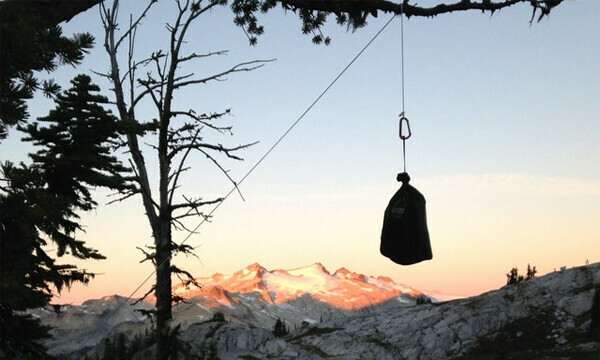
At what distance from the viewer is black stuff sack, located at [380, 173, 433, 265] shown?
351 inches

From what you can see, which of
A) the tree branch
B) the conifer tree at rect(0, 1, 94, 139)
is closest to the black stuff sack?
the tree branch

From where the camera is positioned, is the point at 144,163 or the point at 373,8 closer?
the point at 373,8

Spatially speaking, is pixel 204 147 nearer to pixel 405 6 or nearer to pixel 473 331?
pixel 405 6

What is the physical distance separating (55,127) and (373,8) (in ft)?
60.9

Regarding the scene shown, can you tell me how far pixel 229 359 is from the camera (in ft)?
239

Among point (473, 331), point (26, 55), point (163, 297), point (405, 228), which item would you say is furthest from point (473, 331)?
point (26, 55)

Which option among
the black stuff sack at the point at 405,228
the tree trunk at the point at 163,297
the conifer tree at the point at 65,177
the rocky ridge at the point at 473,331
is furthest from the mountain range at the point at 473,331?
the black stuff sack at the point at 405,228

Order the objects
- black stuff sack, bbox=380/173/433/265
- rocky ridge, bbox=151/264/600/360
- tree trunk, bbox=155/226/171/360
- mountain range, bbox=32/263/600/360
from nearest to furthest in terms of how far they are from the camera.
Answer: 1. black stuff sack, bbox=380/173/433/265
2. tree trunk, bbox=155/226/171/360
3. mountain range, bbox=32/263/600/360
4. rocky ridge, bbox=151/264/600/360

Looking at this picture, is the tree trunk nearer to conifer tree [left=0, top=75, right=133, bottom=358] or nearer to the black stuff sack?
conifer tree [left=0, top=75, right=133, bottom=358]

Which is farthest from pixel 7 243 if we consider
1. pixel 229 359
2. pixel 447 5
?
pixel 229 359

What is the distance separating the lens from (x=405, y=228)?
8922mm

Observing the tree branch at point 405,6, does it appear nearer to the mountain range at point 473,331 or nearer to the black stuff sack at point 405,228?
the black stuff sack at point 405,228

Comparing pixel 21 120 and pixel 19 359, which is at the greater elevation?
pixel 21 120

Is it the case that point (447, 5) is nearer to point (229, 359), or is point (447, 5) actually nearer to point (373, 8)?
point (373, 8)
